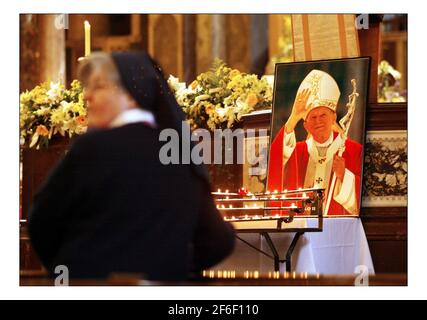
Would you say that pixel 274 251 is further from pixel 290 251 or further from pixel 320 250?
pixel 320 250

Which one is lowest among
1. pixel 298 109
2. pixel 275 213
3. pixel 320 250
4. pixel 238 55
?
pixel 320 250

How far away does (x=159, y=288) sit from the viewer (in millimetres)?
3547

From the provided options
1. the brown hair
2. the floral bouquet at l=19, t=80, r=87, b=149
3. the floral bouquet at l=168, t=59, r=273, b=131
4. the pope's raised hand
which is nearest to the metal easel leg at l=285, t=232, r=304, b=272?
the pope's raised hand

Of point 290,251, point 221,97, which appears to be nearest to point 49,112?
point 221,97

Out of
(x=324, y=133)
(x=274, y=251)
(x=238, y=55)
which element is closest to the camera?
(x=274, y=251)

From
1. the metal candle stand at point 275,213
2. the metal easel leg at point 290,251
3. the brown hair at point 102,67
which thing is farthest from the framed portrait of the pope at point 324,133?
the brown hair at point 102,67

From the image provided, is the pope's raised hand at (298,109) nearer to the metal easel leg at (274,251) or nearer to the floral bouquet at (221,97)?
the floral bouquet at (221,97)

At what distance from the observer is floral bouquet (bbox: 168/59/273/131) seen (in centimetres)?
516

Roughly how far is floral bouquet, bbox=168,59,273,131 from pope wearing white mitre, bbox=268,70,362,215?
0.77 ft

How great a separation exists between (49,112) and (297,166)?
47.2 inches

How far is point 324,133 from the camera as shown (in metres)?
4.95
